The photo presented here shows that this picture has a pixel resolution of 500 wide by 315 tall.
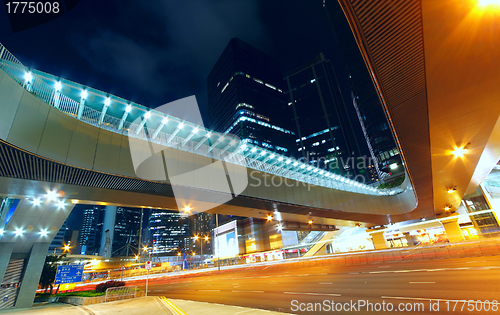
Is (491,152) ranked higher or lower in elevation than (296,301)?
higher

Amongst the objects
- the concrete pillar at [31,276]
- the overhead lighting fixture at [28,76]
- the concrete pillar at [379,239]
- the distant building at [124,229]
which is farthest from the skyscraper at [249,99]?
the distant building at [124,229]

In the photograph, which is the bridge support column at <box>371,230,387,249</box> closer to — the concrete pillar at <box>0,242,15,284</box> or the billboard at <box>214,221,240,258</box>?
the billboard at <box>214,221,240,258</box>

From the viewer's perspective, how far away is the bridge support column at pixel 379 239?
47094mm

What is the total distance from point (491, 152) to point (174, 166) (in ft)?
79.3

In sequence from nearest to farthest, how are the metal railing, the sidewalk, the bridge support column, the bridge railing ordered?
the sidewalk
the bridge railing
the metal railing
the bridge support column

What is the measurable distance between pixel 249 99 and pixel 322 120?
2395 inches

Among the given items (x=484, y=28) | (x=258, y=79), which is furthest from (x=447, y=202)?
(x=258, y=79)

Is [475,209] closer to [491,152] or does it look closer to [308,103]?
[491,152]

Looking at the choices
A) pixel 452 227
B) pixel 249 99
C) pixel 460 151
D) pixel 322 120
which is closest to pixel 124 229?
pixel 249 99

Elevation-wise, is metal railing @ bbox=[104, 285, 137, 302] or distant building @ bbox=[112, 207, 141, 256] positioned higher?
distant building @ bbox=[112, 207, 141, 256]

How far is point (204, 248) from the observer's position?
151 m

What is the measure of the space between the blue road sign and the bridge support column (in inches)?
1986

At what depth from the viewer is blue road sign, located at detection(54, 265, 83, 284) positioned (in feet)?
67.6

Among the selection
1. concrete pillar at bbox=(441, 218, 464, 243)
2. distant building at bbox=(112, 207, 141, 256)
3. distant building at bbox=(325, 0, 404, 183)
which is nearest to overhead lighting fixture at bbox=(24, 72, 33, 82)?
concrete pillar at bbox=(441, 218, 464, 243)
